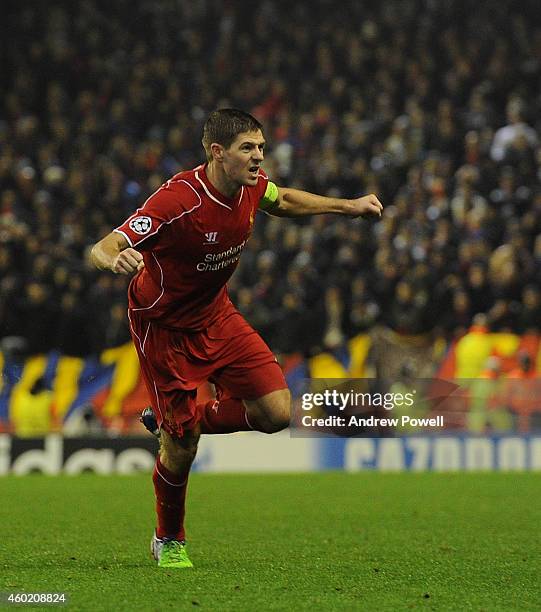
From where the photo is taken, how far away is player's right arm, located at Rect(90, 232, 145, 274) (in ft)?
18.7

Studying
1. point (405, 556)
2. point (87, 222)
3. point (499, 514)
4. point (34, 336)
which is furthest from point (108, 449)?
point (405, 556)

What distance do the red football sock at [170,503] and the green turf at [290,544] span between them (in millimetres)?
217

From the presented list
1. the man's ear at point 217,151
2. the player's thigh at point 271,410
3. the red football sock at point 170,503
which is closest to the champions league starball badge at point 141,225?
the man's ear at point 217,151

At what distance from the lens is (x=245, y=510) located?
1036cm

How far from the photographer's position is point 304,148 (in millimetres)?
19906

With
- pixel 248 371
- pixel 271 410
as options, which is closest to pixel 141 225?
pixel 248 371

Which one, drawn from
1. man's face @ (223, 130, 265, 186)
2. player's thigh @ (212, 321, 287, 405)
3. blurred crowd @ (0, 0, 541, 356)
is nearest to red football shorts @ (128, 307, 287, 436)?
player's thigh @ (212, 321, 287, 405)

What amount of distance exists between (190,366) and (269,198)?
3.34 feet

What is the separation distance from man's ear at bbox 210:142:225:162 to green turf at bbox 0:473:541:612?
210 centimetres

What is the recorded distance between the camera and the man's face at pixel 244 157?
6.47m

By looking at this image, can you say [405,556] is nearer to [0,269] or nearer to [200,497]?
[200,497]

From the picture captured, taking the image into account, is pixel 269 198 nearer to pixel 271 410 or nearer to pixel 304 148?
pixel 271 410

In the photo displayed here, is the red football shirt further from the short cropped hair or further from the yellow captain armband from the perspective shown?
the short cropped hair

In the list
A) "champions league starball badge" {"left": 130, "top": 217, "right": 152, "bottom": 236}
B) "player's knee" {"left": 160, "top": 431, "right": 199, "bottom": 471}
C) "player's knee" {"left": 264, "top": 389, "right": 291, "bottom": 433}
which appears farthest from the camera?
"player's knee" {"left": 160, "top": 431, "right": 199, "bottom": 471}
